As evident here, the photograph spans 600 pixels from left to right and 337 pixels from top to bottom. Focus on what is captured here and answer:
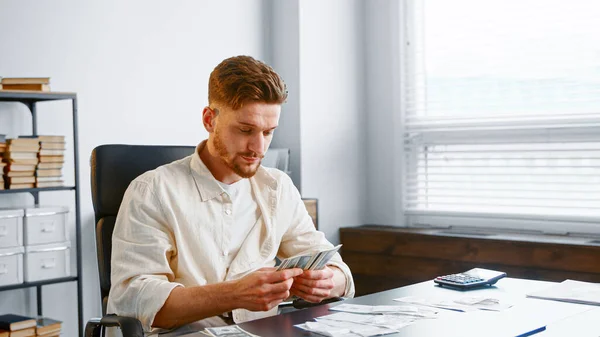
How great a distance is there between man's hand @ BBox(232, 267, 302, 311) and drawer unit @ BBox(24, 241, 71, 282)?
1.44m

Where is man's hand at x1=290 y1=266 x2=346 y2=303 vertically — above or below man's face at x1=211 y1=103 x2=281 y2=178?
below

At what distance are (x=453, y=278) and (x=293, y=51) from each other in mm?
2142

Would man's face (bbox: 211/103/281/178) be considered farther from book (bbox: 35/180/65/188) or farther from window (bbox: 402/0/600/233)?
window (bbox: 402/0/600/233)

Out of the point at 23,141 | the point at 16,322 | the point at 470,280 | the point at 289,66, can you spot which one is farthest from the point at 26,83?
the point at 470,280

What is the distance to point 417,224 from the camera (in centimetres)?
408

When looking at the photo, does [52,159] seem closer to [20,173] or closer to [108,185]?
[20,173]

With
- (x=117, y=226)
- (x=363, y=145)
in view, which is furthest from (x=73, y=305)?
(x=363, y=145)

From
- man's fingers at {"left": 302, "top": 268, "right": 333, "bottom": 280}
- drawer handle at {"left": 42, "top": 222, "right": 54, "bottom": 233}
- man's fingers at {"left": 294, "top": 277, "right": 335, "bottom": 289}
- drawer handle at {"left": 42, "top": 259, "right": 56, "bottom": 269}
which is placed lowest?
drawer handle at {"left": 42, "top": 259, "right": 56, "bottom": 269}

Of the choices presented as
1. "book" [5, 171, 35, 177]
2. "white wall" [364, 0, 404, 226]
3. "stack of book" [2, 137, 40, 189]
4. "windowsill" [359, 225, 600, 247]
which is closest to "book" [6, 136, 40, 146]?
"stack of book" [2, 137, 40, 189]

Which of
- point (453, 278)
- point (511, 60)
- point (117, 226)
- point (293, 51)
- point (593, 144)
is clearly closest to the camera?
point (117, 226)

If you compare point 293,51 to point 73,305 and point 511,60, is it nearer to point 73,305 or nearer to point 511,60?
point 511,60

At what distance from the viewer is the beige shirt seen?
183cm

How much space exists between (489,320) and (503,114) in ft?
7.40

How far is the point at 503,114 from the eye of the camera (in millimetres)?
3705
